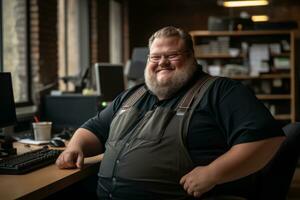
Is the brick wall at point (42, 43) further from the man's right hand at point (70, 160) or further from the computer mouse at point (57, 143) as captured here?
the man's right hand at point (70, 160)

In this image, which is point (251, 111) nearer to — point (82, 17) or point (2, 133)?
point (2, 133)

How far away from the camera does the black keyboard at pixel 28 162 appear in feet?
6.62

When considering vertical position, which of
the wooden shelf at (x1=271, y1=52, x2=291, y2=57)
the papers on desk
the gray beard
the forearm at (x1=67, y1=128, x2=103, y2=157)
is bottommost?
the papers on desk

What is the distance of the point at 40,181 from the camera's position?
1879 millimetres

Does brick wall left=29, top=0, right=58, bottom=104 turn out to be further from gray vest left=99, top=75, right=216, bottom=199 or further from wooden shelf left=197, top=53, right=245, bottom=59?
wooden shelf left=197, top=53, right=245, bottom=59

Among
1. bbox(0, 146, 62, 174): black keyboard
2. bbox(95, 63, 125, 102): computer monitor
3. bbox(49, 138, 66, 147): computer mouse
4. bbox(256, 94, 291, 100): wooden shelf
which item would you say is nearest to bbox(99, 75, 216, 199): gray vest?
bbox(0, 146, 62, 174): black keyboard

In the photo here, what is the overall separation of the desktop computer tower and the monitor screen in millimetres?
916

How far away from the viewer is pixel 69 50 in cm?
610

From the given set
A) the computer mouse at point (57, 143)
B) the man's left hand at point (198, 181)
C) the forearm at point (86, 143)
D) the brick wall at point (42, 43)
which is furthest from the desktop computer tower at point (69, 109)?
the man's left hand at point (198, 181)

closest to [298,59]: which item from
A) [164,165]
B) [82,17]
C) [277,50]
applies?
[277,50]

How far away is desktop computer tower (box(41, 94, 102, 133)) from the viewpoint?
3.62 m

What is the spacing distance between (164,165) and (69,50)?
441 centimetres

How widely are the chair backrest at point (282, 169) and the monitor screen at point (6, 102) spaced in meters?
1.44

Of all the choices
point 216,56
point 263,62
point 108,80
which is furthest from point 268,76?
point 108,80
